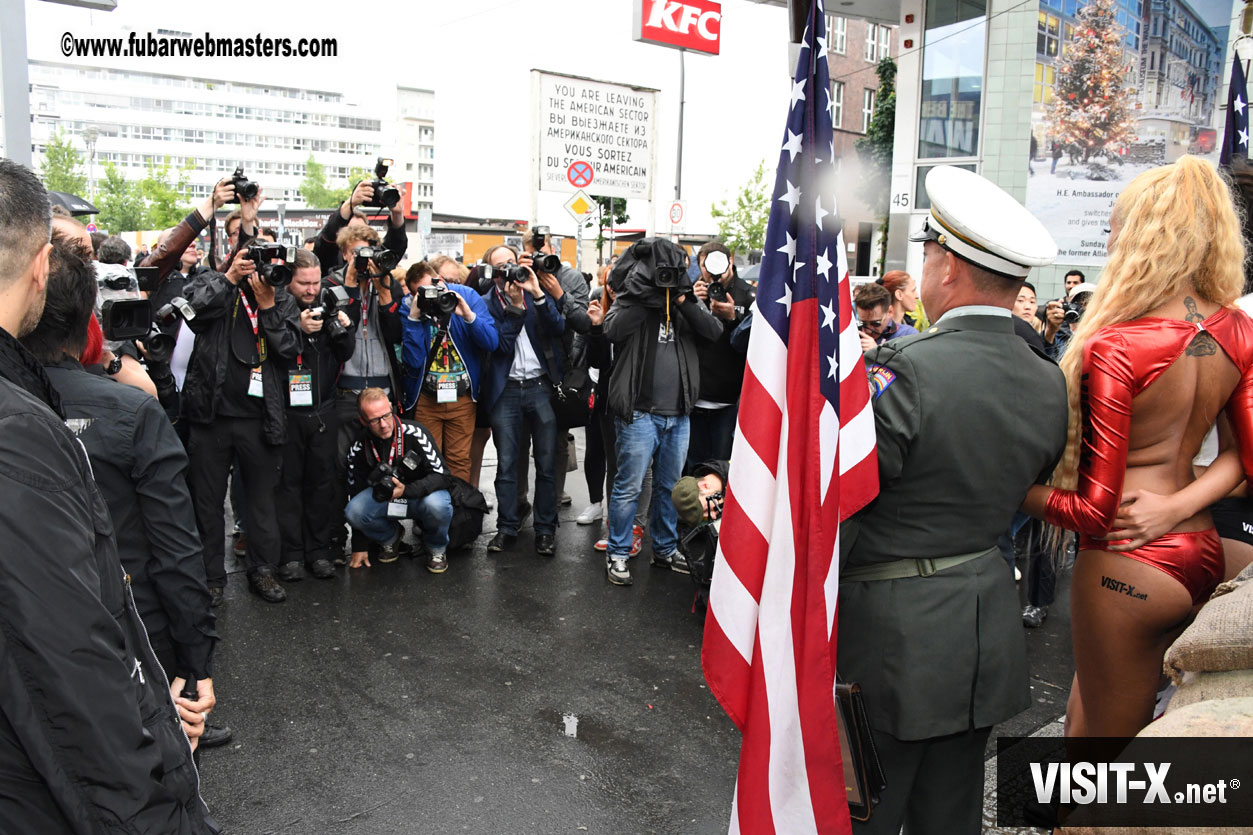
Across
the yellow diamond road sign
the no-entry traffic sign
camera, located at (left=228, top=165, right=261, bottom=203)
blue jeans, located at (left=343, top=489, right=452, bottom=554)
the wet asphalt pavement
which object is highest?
the no-entry traffic sign

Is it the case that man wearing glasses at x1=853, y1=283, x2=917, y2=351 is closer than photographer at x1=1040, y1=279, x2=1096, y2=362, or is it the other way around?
man wearing glasses at x1=853, y1=283, x2=917, y2=351

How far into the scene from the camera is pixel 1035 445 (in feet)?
7.54

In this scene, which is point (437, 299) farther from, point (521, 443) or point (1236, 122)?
point (1236, 122)

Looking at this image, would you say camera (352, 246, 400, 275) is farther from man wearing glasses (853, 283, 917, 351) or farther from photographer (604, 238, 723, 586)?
man wearing glasses (853, 283, 917, 351)

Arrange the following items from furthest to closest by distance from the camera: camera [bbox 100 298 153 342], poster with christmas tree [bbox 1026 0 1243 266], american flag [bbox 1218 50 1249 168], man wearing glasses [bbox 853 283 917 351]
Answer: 1. poster with christmas tree [bbox 1026 0 1243 266]
2. man wearing glasses [bbox 853 283 917 351]
3. american flag [bbox 1218 50 1249 168]
4. camera [bbox 100 298 153 342]

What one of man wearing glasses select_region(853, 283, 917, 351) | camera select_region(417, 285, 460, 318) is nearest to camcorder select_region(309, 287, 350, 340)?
camera select_region(417, 285, 460, 318)

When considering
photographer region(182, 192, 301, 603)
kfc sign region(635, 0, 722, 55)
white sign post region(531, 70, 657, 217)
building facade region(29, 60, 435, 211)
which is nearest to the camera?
photographer region(182, 192, 301, 603)

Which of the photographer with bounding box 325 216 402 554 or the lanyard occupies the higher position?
the photographer with bounding box 325 216 402 554

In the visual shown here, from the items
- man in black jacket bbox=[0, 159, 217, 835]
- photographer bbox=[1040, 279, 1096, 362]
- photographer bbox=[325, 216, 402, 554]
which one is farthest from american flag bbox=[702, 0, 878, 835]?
photographer bbox=[1040, 279, 1096, 362]

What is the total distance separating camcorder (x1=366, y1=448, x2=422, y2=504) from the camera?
598 centimetres

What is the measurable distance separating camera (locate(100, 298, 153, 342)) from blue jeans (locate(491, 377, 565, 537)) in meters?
2.73

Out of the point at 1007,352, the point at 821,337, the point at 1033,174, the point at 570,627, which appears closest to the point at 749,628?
the point at 821,337

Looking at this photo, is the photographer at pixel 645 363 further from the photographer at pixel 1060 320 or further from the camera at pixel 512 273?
the photographer at pixel 1060 320

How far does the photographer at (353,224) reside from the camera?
631 centimetres
